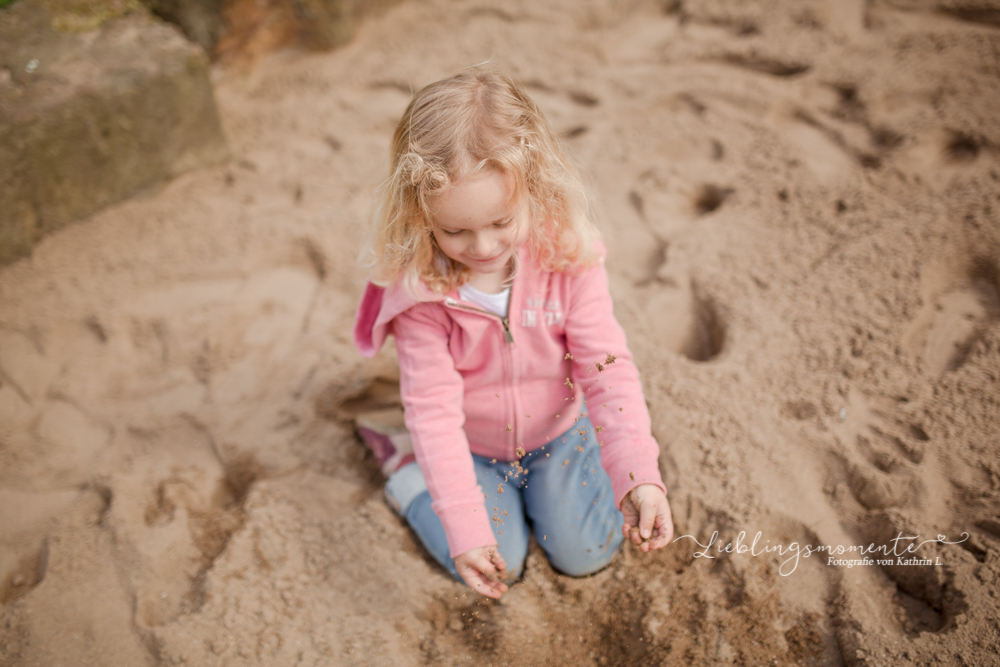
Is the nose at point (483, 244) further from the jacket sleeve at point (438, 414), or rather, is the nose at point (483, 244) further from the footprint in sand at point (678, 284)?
the footprint in sand at point (678, 284)

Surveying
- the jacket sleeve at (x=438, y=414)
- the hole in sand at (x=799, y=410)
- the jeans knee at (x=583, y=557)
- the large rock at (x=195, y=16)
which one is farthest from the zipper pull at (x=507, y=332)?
the large rock at (x=195, y=16)

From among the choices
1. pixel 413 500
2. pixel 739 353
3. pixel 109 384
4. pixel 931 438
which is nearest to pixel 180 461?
→ pixel 109 384

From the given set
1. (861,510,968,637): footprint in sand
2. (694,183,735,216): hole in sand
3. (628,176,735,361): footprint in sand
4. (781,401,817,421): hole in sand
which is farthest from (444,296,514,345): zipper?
(694,183,735,216): hole in sand

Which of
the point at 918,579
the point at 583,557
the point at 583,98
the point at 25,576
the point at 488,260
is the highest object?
the point at 488,260

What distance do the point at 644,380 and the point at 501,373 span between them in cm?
50

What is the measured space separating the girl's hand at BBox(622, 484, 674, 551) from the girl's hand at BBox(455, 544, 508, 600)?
0.26m

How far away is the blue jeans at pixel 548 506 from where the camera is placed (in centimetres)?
153

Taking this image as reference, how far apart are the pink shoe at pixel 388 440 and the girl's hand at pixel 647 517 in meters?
0.57

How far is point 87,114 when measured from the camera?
7.62 feet

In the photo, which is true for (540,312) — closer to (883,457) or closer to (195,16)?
(883,457)

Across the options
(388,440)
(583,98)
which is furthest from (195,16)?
(388,440)

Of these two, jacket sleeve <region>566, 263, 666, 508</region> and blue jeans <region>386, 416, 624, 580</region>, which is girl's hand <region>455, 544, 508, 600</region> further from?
jacket sleeve <region>566, 263, 666, 508</region>

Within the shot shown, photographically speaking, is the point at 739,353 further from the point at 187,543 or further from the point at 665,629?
the point at 187,543

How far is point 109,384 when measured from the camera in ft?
6.66
